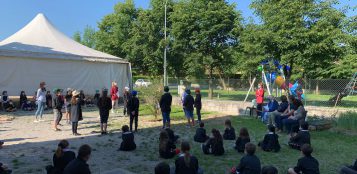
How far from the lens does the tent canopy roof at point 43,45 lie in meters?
20.0

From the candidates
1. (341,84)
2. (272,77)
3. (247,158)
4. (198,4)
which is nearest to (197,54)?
(198,4)

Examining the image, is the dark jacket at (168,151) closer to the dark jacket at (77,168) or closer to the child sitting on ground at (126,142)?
the child sitting on ground at (126,142)

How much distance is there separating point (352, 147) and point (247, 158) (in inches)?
223

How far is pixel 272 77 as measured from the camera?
20812 mm

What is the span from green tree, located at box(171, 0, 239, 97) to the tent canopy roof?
4.78 meters

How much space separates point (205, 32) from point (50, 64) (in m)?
9.73

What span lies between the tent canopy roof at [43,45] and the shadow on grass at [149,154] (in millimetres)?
10283

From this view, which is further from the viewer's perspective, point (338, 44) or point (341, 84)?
point (341, 84)

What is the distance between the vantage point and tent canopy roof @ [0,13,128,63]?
1998 centimetres

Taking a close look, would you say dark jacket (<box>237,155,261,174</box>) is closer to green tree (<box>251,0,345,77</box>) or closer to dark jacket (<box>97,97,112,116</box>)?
dark jacket (<box>97,97,112,116</box>)

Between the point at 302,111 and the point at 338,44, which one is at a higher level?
the point at 338,44

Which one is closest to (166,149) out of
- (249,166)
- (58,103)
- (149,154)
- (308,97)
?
(149,154)

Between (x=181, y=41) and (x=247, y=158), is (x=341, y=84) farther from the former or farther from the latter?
(x=247, y=158)

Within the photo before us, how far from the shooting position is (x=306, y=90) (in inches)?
761
